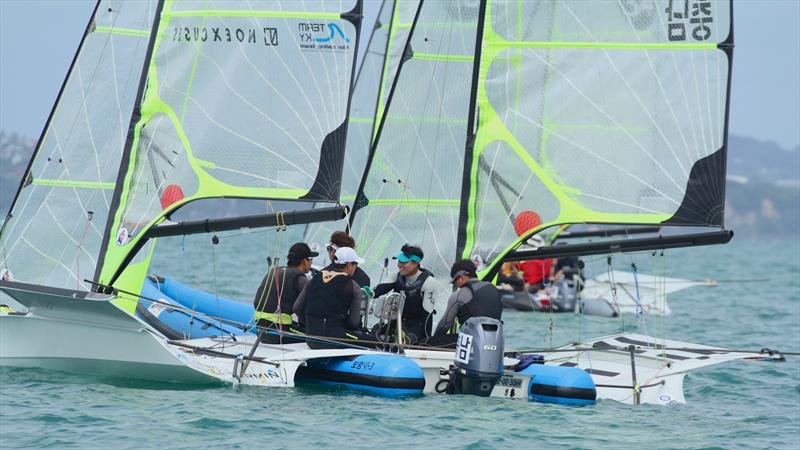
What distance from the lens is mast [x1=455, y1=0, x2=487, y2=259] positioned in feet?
51.1

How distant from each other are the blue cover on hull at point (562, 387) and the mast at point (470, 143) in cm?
256

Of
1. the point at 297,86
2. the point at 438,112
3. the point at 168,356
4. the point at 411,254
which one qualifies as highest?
the point at 438,112

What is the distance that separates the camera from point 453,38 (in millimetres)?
17000

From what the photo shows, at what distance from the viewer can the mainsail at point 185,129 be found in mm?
14625

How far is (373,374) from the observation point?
42.5 feet

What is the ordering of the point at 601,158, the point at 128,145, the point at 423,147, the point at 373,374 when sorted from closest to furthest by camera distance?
the point at 373,374 → the point at 128,145 → the point at 601,158 → the point at 423,147

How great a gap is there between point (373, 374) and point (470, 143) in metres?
3.71

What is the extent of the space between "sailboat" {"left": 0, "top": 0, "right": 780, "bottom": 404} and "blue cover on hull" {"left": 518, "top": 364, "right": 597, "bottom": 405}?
0.75 meters

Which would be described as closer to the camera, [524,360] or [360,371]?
[360,371]

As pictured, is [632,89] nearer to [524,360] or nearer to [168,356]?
[524,360]

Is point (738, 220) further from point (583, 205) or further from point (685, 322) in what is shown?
point (583, 205)

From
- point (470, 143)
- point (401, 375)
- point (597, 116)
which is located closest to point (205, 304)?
point (470, 143)

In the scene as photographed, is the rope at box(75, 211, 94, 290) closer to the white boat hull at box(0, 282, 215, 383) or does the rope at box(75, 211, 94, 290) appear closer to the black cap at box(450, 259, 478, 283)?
the white boat hull at box(0, 282, 215, 383)

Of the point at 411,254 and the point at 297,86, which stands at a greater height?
the point at 297,86
